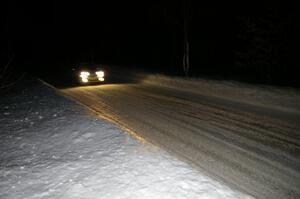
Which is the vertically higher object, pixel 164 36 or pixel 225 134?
pixel 164 36

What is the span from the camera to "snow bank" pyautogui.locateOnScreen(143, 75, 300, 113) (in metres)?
12.7

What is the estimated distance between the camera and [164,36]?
42.2 meters

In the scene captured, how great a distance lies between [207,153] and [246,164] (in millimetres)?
1026

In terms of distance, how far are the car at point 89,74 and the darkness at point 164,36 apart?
8.58m

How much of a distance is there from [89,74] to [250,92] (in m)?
11.8

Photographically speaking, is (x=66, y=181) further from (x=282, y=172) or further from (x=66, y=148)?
(x=282, y=172)

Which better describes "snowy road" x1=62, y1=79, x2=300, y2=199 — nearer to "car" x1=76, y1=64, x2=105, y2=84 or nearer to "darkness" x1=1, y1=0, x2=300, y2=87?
"car" x1=76, y1=64, x2=105, y2=84

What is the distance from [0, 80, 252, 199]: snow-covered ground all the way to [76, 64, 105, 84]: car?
11.1 meters

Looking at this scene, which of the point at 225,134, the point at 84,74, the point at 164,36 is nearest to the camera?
the point at 225,134

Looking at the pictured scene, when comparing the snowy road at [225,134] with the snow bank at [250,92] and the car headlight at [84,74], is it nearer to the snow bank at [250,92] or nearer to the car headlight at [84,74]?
the snow bank at [250,92]

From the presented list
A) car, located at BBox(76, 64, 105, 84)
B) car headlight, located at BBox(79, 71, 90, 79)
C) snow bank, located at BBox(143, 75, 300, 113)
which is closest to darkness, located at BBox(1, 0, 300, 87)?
snow bank, located at BBox(143, 75, 300, 113)

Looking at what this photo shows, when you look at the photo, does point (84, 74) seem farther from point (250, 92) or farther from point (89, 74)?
point (250, 92)

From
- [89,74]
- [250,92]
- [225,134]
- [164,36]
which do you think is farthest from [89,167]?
[164,36]

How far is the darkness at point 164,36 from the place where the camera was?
2208cm
